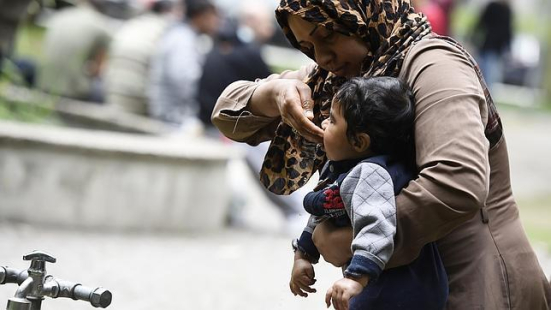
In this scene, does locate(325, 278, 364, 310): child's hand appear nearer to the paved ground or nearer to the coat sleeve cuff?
the coat sleeve cuff

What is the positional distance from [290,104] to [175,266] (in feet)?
15.7

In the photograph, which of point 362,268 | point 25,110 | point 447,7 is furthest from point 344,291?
point 447,7

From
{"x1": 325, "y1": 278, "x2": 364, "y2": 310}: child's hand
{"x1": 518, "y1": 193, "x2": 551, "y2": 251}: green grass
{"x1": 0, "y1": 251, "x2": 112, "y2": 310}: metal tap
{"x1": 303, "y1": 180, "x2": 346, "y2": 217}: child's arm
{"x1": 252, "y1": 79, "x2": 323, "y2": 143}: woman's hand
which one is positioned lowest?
{"x1": 518, "y1": 193, "x2": 551, "y2": 251}: green grass

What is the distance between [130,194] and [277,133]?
17.2 feet

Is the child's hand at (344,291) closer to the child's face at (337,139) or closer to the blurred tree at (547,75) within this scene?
the child's face at (337,139)

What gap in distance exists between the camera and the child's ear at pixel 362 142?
9.73ft

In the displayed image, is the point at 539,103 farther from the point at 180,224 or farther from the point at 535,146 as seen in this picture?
the point at 180,224

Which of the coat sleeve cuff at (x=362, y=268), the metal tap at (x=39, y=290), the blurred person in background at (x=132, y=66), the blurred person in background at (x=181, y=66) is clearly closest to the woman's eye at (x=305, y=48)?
the coat sleeve cuff at (x=362, y=268)

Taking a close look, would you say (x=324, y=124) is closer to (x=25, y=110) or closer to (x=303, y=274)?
(x=303, y=274)

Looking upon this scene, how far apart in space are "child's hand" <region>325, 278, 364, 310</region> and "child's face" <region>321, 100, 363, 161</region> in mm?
357

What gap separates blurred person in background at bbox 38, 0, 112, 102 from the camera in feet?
41.5

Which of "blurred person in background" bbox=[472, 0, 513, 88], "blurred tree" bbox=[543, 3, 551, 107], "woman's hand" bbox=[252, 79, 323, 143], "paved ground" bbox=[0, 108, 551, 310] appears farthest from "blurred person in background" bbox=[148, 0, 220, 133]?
"blurred tree" bbox=[543, 3, 551, 107]

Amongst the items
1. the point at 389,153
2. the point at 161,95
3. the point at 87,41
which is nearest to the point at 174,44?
the point at 161,95

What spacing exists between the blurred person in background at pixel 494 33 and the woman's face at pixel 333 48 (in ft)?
49.8
